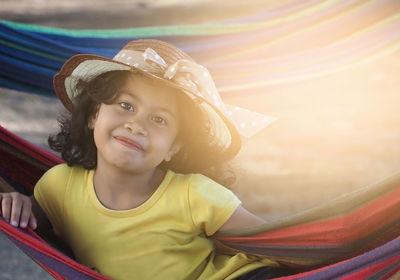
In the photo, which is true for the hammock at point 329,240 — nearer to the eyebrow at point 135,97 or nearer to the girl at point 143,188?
the girl at point 143,188

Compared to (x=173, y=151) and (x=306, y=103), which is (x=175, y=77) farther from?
(x=306, y=103)

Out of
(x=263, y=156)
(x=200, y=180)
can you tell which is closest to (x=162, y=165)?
(x=200, y=180)

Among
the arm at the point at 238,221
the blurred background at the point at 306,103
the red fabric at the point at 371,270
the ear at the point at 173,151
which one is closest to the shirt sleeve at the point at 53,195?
the ear at the point at 173,151

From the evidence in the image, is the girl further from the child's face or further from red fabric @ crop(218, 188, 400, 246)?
red fabric @ crop(218, 188, 400, 246)

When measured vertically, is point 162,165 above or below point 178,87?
below

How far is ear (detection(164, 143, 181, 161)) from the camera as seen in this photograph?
159 centimetres

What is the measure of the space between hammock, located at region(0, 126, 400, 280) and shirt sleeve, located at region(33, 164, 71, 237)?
16 cm

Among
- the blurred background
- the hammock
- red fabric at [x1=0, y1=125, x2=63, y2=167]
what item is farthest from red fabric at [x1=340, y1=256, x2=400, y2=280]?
the blurred background

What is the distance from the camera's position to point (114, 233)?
5.02 feet

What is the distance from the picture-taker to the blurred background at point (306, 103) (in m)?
2.59

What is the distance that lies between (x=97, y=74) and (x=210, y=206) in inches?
15.4

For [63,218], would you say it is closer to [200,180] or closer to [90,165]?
[90,165]

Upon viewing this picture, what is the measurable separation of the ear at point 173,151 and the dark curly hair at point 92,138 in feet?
0.07

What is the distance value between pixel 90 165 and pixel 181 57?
33 centimetres
